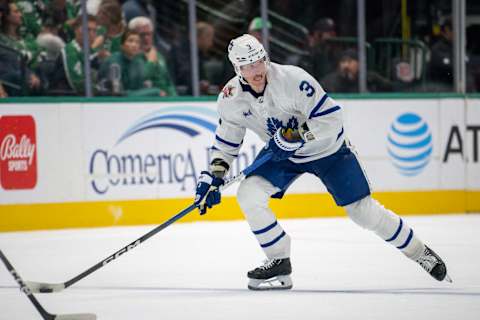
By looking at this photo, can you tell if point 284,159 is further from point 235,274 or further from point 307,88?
point 235,274

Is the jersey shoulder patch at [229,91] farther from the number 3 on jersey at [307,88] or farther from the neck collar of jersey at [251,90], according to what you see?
the number 3 on jersey at [307,88]

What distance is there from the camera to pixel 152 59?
7297 millimetres

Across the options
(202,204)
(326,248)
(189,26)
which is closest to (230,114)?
(202,204)

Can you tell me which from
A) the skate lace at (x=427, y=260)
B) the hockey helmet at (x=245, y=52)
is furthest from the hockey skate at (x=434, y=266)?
the hockey helmet at (x=245, y=52)

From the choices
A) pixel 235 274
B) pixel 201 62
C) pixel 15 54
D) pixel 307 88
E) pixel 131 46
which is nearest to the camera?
pixel 307 88

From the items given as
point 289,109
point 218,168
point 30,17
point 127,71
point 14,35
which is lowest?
point 218,168

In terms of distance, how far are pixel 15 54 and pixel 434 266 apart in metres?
3.84

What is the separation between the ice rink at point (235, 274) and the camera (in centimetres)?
372

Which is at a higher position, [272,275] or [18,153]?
[18,153]

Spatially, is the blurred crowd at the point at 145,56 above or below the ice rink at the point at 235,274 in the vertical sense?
above

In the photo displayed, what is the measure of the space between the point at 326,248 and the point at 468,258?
89cm

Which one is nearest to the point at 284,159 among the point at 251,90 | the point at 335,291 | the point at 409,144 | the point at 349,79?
the point at 251,90

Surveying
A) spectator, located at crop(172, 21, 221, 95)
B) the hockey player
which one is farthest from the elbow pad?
spectator, located at crop(172, 21, 221, 95)

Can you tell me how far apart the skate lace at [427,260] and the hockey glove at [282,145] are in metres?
0.75
